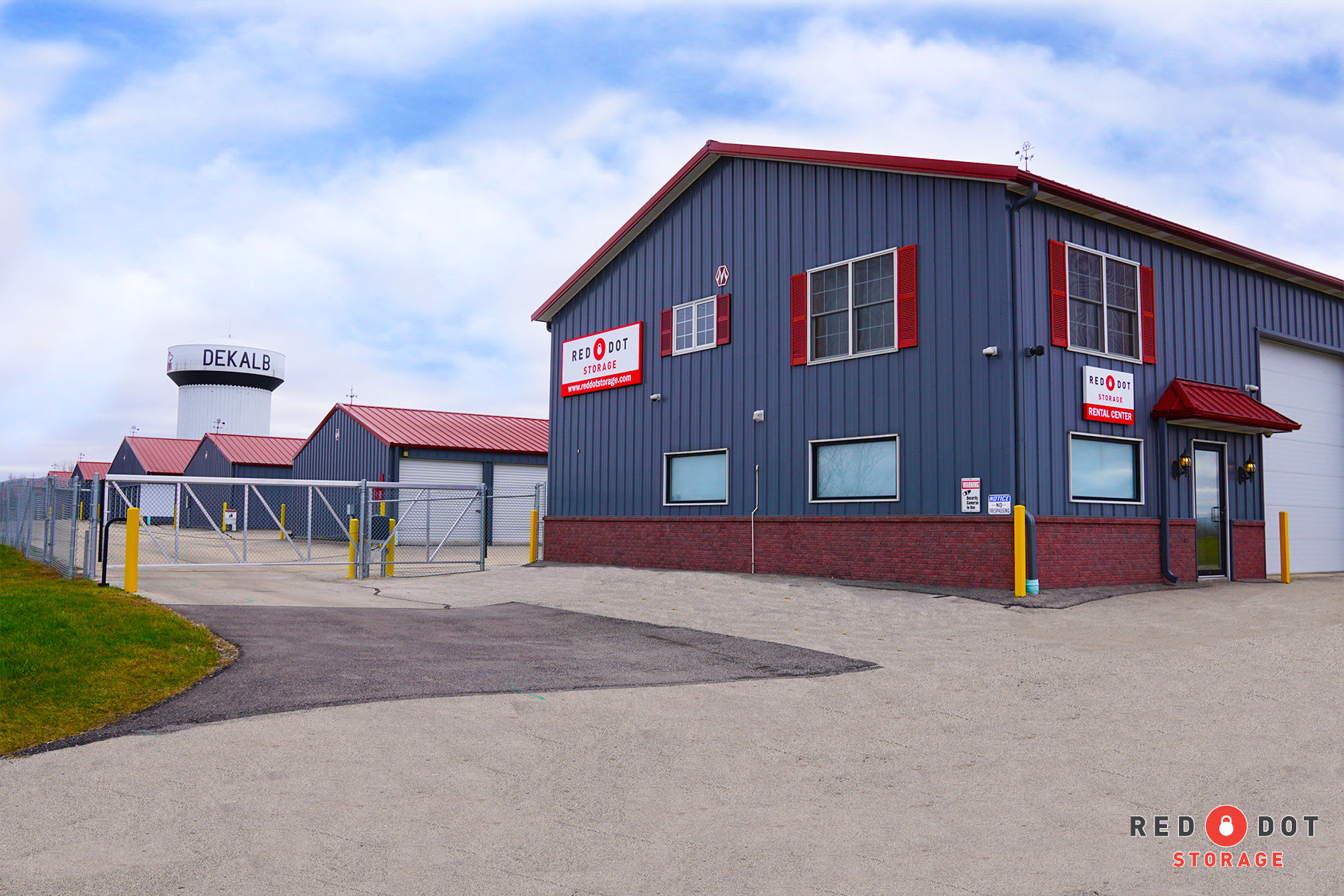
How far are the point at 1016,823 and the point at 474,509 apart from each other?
29543mm

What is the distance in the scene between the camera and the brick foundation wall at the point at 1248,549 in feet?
60.3

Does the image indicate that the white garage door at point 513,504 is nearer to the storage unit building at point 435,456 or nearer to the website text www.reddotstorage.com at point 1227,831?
the storage unit building at point 435,456

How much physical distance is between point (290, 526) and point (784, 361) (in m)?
29.8

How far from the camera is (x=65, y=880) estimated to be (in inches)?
173

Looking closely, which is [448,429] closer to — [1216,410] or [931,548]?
[931,548]

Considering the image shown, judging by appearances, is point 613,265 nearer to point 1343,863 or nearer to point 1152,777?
point 1152,777

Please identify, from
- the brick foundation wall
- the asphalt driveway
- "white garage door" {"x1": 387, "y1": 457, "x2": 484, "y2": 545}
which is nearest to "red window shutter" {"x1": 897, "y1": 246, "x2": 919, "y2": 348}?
the asphalt driveway

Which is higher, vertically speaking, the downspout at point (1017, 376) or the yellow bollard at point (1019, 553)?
the downspout at point (1017, 376)

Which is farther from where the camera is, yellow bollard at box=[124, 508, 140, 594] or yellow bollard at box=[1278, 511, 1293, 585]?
yellow bollard at box=[1278, 511, 1293, 585]

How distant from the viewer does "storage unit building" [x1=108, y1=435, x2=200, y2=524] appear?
55.8 meters

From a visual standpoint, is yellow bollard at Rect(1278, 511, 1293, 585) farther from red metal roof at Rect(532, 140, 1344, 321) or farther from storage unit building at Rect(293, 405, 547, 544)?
storage unit building at Rect(293, 405, 547, 544)

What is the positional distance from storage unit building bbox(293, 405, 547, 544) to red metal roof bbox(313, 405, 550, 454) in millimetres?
35

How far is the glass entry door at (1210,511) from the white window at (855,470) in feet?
18.8

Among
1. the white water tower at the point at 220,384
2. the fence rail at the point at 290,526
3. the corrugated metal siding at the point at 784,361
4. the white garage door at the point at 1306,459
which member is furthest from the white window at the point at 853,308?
the white water tower at the point at 220,384
